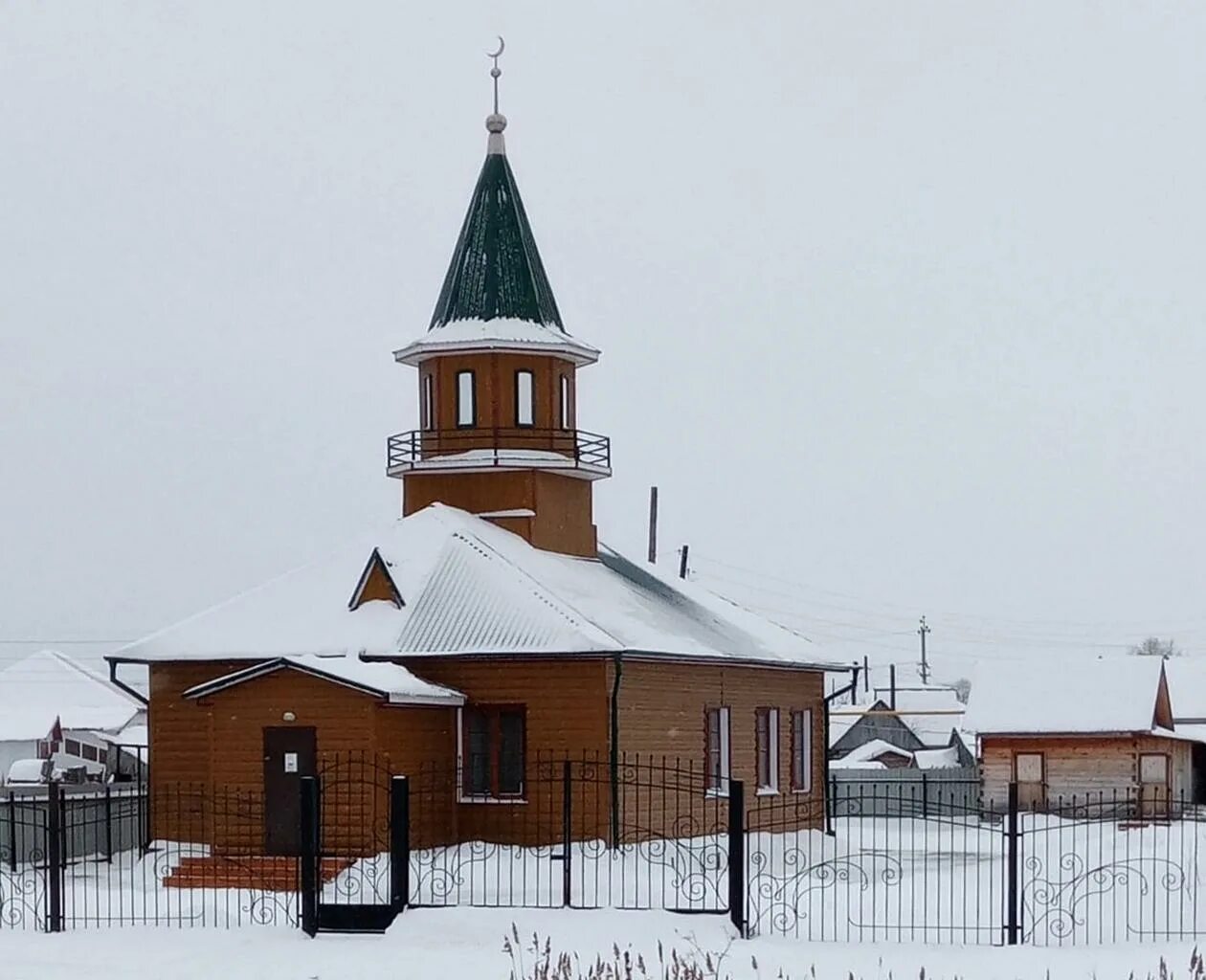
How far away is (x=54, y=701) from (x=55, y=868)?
45606mm

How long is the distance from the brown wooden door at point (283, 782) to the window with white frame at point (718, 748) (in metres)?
6.34

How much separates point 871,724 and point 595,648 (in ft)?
152

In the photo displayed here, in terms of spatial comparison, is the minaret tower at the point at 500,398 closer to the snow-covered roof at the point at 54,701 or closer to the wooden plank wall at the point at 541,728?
the wooden plank wall at the point at 541,728

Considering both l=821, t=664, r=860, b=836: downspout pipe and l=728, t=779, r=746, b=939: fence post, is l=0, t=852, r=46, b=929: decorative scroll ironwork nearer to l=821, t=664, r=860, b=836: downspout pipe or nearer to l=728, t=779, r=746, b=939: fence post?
l=728, t=779, r=746, b=939: fence post

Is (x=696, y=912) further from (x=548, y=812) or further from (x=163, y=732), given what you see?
(x=163, y=732)

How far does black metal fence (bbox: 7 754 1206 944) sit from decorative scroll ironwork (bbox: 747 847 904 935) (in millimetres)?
78

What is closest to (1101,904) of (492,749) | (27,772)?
(492,749)

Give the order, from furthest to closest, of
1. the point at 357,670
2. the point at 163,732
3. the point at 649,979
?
the point at 163,732 → the point at 357,670 → the point at 649,979

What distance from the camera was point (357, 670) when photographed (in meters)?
25.4

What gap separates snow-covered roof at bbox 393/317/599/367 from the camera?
30.2 metres

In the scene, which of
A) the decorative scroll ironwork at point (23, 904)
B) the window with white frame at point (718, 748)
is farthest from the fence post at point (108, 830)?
the window with white frame at point (718, 748)

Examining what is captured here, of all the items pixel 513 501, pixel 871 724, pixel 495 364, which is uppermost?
pixel 495 364

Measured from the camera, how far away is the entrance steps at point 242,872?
24.6m

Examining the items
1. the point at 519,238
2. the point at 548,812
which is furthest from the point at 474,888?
the point at 519,238
